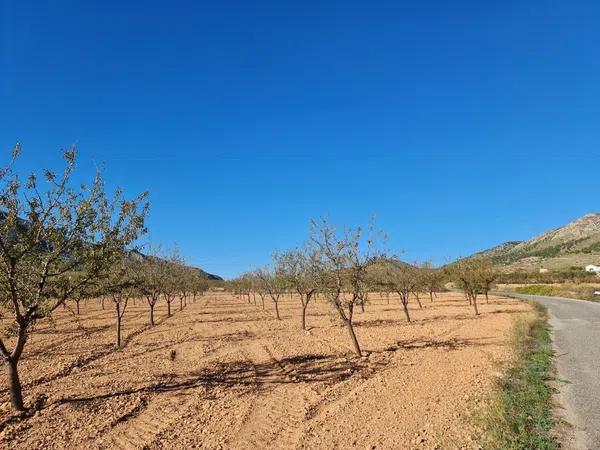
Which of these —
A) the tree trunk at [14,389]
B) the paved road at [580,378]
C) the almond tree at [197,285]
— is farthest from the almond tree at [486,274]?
the tree trunk at [14,389]

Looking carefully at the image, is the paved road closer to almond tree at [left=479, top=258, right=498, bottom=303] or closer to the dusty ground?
the dusty ground

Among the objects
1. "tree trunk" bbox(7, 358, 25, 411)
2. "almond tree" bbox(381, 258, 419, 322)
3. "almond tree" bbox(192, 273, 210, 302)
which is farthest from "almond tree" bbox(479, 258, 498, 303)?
"tree trunk" bbox(7, 358, 25, 411)

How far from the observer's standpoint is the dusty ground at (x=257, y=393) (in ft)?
33.3

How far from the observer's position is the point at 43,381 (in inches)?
638

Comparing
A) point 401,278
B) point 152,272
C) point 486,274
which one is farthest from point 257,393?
point 486,274

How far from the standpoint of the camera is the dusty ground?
33.3ft

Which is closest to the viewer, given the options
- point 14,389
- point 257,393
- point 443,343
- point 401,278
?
point 14,389

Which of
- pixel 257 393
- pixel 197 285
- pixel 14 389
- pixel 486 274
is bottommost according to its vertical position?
pixel 257 393

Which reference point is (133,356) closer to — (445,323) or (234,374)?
(234,374)

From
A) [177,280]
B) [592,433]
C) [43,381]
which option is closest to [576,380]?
[592,433]

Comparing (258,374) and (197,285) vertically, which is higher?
(197,285)

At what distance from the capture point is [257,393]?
45.4 ft

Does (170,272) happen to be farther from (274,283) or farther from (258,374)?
(258,374)

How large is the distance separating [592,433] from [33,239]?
44.9 ft
